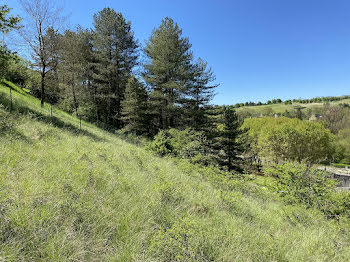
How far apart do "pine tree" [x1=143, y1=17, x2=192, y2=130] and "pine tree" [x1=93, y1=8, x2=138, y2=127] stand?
2.82 meters

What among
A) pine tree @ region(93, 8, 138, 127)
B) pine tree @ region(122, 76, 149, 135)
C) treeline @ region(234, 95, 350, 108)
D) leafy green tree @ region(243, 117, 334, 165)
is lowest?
leafy green tree @ region(243, 117, 334, 165)

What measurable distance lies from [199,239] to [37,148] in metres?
4.49

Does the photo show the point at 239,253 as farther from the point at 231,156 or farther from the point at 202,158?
the point at 231,156

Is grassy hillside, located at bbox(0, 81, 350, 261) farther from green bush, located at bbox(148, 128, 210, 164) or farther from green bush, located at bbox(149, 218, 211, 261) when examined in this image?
green bush, located at bbox(148, 128, 210, 164)

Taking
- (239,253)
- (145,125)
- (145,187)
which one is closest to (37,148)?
(145,187)

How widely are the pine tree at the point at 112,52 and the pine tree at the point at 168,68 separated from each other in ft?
9.26

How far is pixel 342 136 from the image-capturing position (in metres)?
37.5

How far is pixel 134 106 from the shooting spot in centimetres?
1606

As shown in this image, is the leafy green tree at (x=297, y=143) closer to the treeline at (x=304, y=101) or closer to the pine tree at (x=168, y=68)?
the pine tree at (x=168, y=68)

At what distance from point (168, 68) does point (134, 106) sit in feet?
17.7

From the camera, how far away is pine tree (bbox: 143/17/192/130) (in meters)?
15.3

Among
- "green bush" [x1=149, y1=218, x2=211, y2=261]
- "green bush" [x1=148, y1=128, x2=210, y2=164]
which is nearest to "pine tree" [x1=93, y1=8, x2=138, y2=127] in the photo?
"green bush" [x1=148, y1=128, x2=210, y2=164]

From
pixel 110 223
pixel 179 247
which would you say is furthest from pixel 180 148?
pixel 179 247

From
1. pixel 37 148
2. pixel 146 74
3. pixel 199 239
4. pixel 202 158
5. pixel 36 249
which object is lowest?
pixel 202 158
